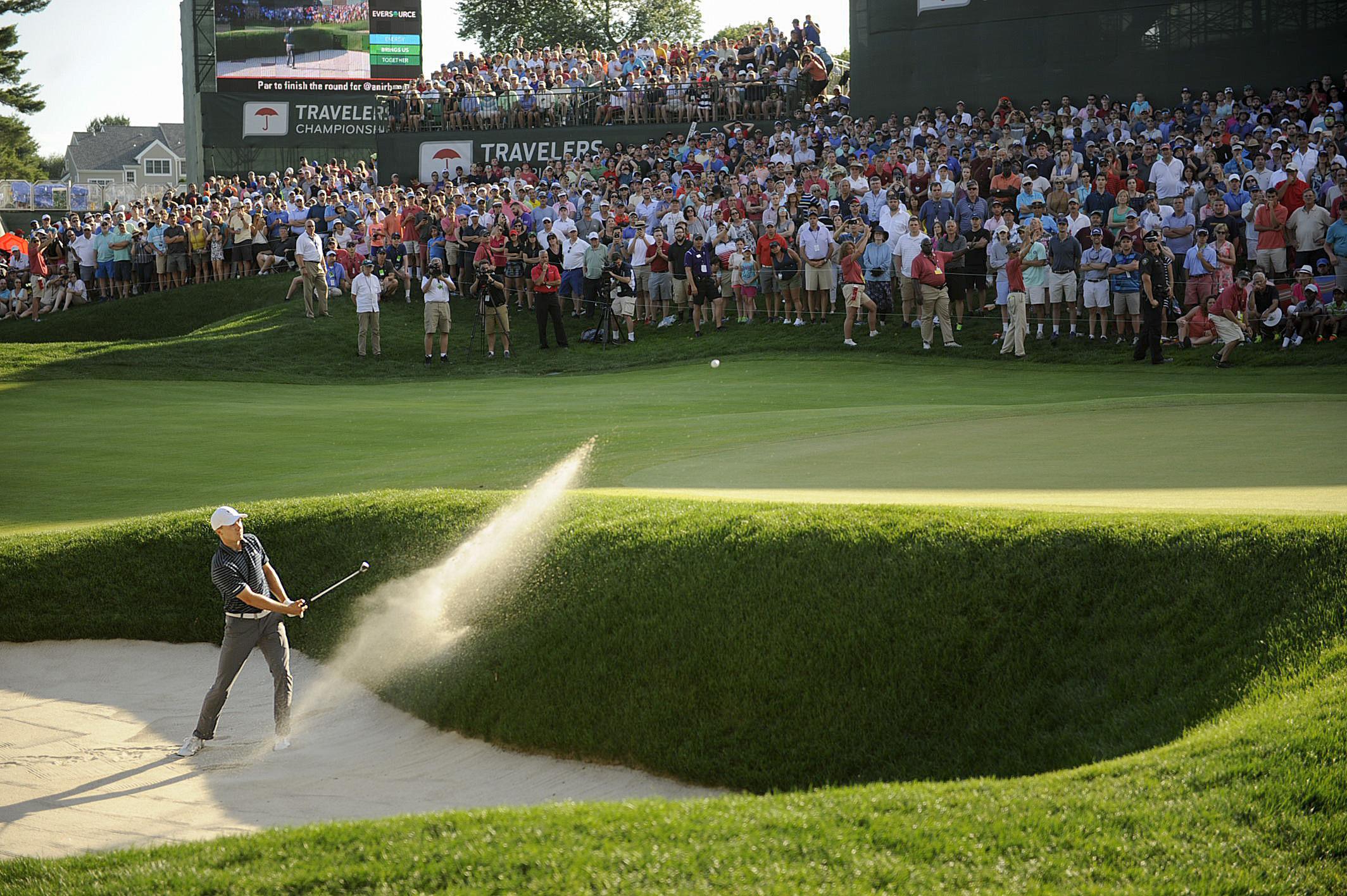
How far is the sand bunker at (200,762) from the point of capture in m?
8.89

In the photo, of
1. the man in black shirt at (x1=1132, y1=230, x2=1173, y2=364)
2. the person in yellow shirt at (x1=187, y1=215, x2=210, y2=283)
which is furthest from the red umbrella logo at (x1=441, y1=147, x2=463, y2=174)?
the man in black shirt at (x1=1132, y1=230, x2=1173, y2=364)

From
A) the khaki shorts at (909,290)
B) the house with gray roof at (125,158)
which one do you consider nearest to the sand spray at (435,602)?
the khaki shorts at (909,290)

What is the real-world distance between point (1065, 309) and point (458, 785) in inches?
760

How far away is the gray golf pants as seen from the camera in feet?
33.7

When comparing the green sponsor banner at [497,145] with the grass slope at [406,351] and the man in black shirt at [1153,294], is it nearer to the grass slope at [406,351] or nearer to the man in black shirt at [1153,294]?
the grass slope at [406,351]

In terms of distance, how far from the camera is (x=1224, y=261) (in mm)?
22422

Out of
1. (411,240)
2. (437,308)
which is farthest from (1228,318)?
(411,240)

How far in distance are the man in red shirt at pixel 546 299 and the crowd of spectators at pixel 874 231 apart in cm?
7

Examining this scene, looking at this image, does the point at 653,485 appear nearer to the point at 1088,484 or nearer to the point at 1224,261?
the point at 1088,484

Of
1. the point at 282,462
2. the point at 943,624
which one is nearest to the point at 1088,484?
the point at 943,624

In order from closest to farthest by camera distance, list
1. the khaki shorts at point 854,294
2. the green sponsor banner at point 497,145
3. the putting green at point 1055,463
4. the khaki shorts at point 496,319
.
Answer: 1. the putting green at point 1055,463
2. the khaki shorts at point 854,294
3. the khaki shorts at point 496,319
4. the green sponsor banner at point 497,145

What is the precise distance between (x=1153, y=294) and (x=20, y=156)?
120401 millimetres

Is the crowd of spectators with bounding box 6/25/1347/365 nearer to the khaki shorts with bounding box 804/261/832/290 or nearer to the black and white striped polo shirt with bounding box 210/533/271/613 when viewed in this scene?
the khaki shorts with bounding box 804/261/832/290

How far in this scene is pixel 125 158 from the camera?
379 ft
